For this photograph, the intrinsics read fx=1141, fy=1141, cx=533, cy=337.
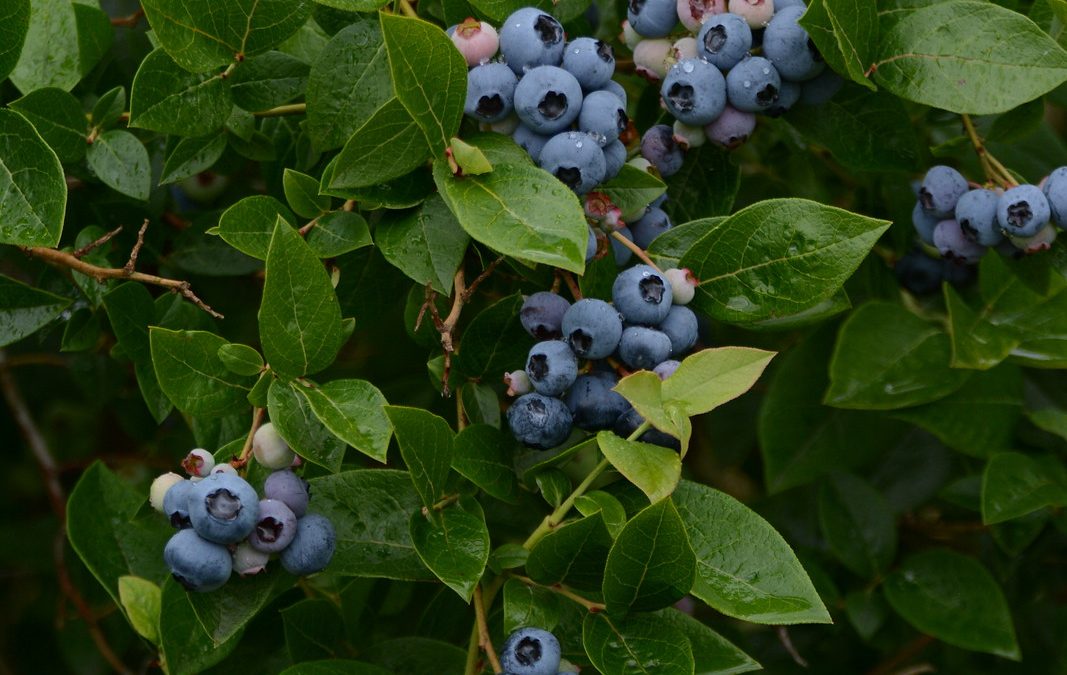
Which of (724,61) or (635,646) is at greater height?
(724,61)

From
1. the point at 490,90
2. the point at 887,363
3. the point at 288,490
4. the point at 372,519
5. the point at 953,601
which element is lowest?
the point at 953,601

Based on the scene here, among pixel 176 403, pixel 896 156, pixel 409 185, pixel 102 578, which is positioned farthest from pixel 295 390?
pixel 896 156

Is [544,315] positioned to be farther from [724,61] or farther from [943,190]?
[943,190]

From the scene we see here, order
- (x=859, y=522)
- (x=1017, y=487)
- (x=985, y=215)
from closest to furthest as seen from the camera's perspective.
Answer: (x=985, y=215) < (x=1017, y=487) < (x=859, y=522)

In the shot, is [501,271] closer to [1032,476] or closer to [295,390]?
[295,390]

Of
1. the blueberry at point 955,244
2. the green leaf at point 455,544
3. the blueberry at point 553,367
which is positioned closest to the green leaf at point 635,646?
the green leaf at point 455,544

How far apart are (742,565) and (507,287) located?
56 cm

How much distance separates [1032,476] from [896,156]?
1.87 ft

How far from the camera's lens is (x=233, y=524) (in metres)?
1.11

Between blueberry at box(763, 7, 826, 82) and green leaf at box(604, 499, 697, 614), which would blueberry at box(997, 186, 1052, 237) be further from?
green leaf at box(604, 499, 697, 614)

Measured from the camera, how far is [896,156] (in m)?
1.54

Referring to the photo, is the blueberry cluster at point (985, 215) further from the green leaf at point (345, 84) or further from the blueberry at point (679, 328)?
the green leaf at point (345, 84)

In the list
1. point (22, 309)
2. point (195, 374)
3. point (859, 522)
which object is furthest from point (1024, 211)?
point (22, 309)

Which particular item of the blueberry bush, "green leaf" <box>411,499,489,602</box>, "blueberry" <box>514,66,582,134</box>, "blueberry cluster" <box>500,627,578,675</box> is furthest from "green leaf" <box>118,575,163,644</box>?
"blueberry" <box>514,66,582,134</box>
